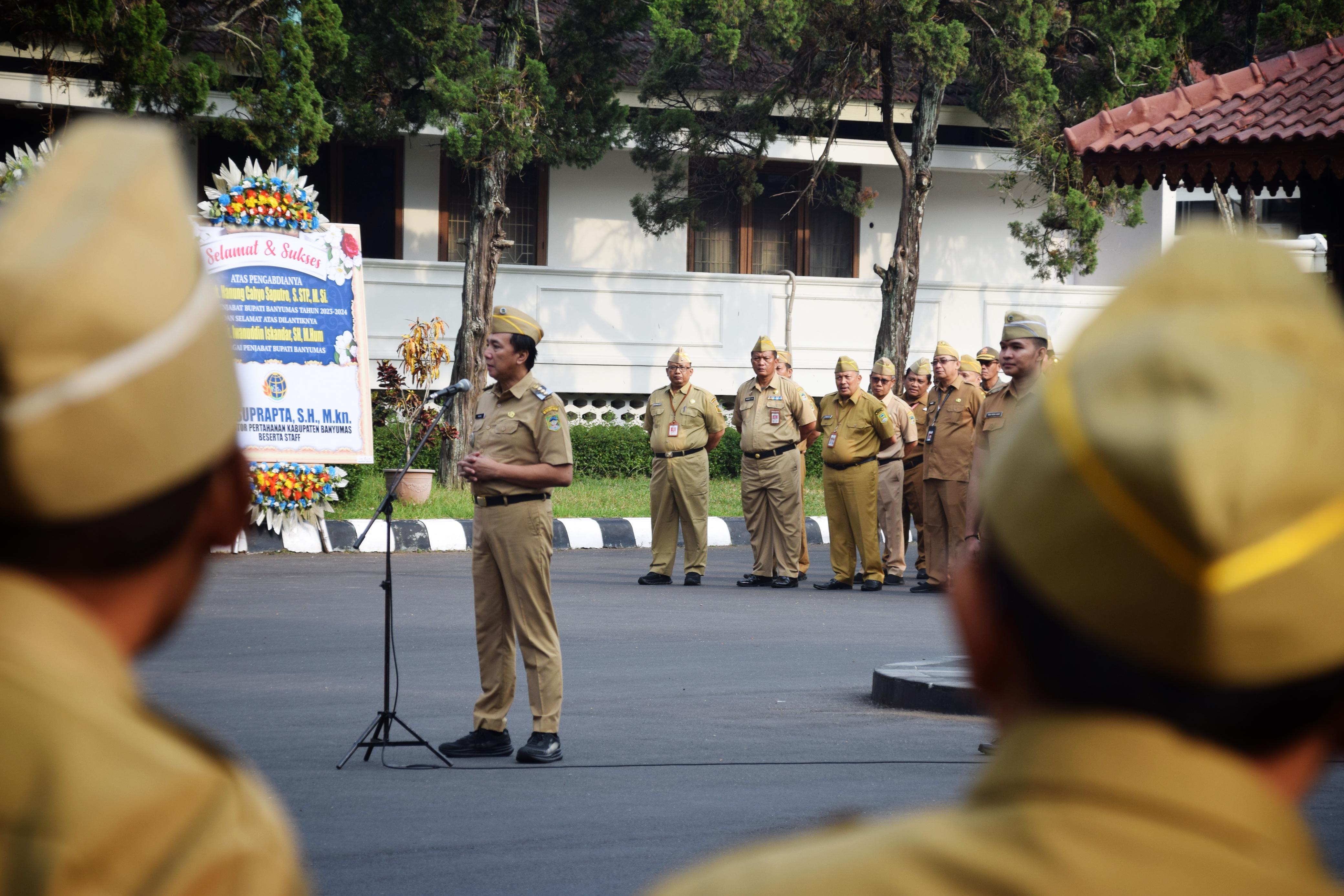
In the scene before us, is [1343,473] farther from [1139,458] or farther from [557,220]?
[557,220]

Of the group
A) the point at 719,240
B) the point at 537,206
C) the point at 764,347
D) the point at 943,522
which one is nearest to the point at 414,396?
the point at 764,347

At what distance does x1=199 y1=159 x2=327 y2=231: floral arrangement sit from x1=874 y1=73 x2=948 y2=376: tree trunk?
1007 cm

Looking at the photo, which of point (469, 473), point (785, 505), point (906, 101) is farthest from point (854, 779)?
point (906, 101)

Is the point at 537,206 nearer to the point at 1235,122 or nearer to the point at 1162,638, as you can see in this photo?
the point at 1235,122

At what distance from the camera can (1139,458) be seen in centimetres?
108

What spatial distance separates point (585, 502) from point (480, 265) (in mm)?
3333

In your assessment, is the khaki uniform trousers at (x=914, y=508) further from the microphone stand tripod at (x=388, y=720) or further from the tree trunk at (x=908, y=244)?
the microphone stand tripod at (x=388, y=720)

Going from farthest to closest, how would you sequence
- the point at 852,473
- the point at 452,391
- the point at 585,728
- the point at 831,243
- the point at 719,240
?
the point at 831,243 → the point at 719,240 → the point at 852,473 → the point at 585,728 → the point at 452,391

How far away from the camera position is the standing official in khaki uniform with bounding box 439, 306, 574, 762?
6.82 meters

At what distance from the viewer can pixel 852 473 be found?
15.2 m

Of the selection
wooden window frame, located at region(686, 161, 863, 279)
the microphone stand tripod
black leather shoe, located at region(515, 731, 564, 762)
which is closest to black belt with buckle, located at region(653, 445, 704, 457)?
the microphone stand tripod

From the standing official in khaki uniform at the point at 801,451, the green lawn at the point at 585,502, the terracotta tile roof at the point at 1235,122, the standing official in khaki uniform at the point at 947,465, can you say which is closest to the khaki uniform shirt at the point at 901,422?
the standing official in khaki uniform at the point at 801,451

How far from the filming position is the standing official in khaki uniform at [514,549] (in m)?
6.82

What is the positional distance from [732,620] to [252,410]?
5.13 metres
